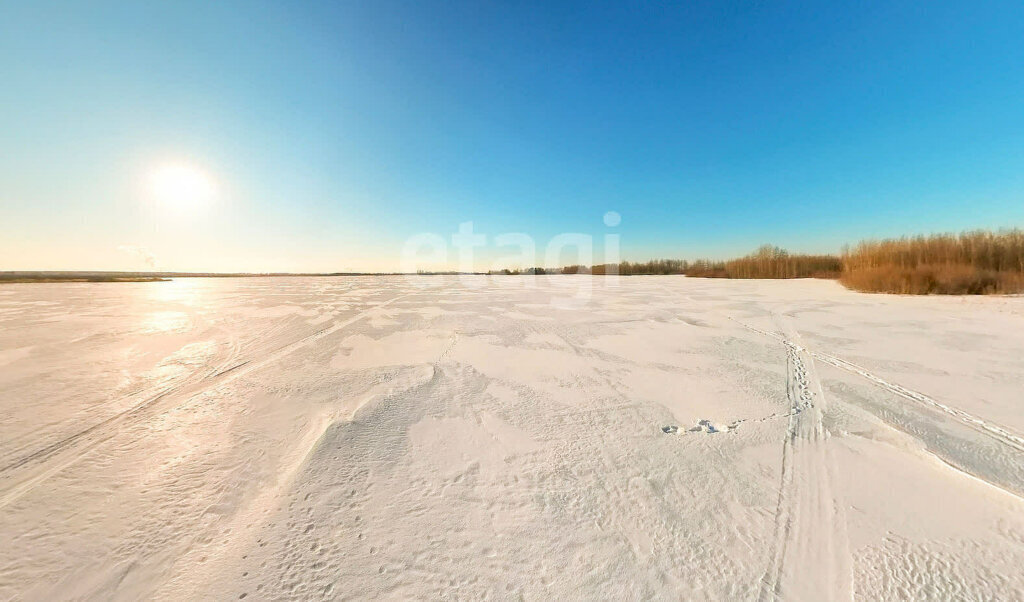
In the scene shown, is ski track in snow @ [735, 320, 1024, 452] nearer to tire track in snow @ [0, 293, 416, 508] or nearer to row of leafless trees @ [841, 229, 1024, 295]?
tire track in snow @ [0, 293, 416, 508]

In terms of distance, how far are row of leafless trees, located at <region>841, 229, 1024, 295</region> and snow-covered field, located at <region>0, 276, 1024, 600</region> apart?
333 inches

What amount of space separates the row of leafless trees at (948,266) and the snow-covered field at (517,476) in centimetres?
846

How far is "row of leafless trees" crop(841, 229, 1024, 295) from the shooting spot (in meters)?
9.16

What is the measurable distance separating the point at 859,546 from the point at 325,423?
2.85m

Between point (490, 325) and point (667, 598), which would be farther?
point (490, 325)

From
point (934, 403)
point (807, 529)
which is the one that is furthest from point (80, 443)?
point (934, 403)

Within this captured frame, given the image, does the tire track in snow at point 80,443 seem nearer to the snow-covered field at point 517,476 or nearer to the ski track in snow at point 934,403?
the snow-covered field at point 517,476

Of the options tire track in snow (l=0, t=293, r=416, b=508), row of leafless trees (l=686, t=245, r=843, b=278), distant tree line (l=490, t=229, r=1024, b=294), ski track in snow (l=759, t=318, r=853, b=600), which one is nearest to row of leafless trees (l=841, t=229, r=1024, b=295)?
distant tree line (l=490, t=229, r=1024, b=294)

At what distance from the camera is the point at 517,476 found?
5.90 feet

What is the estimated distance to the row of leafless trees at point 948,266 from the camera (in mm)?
9156

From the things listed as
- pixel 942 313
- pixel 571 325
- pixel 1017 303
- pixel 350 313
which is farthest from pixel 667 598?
pixel 1017 303

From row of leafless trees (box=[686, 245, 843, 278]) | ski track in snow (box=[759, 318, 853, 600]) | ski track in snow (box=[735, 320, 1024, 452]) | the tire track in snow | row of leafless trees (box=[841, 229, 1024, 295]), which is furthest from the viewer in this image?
row of leafless trees (box=[686, 245, 843, 278])

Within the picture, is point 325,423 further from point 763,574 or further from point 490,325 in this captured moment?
point 490,325

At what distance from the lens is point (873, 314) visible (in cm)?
631
